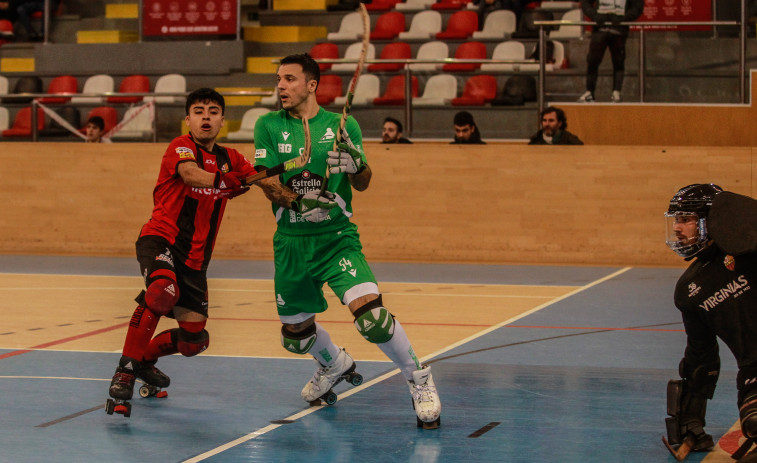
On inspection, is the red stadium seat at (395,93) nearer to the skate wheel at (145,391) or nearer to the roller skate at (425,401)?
the skate wheel at (145,391)

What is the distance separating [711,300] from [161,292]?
3.01 meters

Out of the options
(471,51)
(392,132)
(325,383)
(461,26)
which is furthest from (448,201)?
(325,383)

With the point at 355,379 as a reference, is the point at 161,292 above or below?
above

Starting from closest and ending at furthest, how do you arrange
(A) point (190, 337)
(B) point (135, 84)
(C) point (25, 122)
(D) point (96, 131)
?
(A) point (190, 337)
(D) point (96, 131)
(C) point (25, 122)
(B) point (135, 84)

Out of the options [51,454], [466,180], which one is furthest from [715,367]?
[466,180]

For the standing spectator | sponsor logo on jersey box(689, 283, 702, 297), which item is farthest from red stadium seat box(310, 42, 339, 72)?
sponsor logo on jersey box(689, 283, 702, 297)

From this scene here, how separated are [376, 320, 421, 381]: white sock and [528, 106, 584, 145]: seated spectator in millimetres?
9051

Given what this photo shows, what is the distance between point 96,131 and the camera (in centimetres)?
1652

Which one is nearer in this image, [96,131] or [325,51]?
[96,131]

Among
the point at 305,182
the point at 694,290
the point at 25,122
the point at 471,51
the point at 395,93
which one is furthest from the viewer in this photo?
the point at 471,51

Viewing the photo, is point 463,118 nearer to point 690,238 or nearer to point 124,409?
point 124,409

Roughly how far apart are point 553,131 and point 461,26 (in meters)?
4.77

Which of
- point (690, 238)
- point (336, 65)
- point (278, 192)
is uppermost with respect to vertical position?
point (336, 65)

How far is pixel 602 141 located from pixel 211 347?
8522 millimetres
